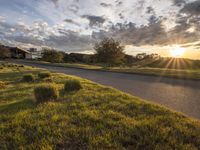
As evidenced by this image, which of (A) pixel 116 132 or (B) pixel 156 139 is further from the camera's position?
(A) pixel 116 132

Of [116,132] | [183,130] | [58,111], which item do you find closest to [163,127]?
[183,130]

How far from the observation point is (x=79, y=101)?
732 centimetres

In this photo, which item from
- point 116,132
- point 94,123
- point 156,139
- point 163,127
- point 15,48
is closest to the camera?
point 156,139

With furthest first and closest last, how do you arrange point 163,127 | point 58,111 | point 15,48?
1. point 15,48
2. point 58,111
3. point 163,127

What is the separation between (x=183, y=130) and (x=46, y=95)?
501 cm

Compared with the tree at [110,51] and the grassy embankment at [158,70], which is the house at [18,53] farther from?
the tree at [110,51]

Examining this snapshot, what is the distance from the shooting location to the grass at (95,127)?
3.92 m

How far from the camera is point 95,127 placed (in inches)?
185

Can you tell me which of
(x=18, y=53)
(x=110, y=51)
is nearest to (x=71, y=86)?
(x=110, y=51)

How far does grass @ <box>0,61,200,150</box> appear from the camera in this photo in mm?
3916

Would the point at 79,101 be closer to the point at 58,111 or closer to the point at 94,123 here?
the point at 58,111

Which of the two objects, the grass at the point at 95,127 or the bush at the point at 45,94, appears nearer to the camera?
the grass at the point at 95,127

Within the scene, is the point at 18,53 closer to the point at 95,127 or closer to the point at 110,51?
the point at 110,51

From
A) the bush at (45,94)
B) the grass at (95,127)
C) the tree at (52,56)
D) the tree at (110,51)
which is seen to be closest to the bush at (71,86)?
the bush at (45,94)
